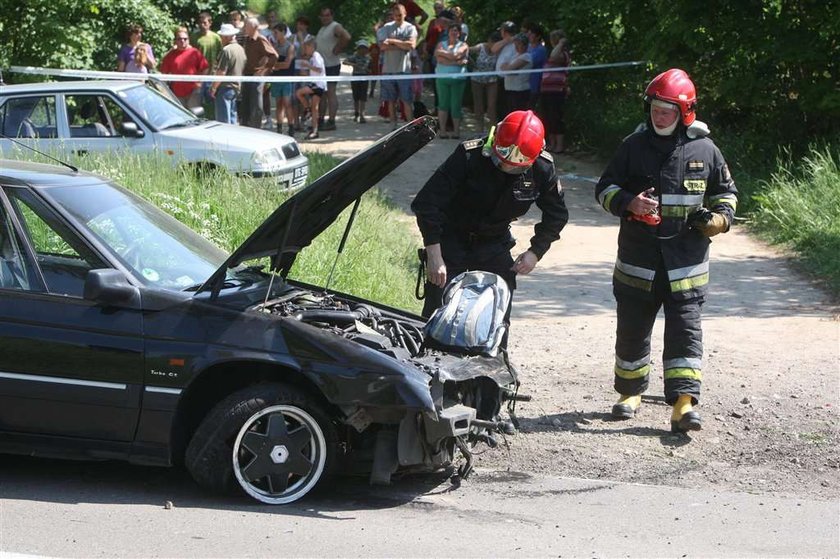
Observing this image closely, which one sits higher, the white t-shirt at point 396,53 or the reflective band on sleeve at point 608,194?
the white t-shirt at point 396,53

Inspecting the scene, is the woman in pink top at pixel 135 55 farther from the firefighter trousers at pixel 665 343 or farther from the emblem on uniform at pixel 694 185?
the emblem on uniform at pixel 694 185

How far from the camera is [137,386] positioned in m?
5.64

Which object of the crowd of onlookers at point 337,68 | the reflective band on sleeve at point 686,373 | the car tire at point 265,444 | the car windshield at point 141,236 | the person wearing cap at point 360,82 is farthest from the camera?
the person wearing cap at point 360,82

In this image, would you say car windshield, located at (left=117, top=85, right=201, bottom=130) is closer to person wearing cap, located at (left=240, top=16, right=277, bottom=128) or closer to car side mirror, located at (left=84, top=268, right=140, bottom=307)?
person wearing cap, located at (left=240, top=16, right=277, bottom=128)

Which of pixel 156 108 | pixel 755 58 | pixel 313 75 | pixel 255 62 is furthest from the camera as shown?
pixel 313 75

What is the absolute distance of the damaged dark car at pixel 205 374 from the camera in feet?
18.3

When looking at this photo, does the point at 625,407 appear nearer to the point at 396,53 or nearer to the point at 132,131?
the point at 132,131

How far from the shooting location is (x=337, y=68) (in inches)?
848

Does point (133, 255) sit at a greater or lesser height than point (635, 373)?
greater

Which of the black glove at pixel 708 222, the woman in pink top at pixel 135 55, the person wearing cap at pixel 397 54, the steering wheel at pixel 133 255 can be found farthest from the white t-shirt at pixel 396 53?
the steering wheel at pixel 133 255

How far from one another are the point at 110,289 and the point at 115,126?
8829mm

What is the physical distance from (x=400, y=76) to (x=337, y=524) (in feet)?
50.1

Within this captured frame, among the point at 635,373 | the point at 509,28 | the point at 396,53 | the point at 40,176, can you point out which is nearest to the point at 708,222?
the point at 635,373

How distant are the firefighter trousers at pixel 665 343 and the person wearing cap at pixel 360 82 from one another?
50.4ft
